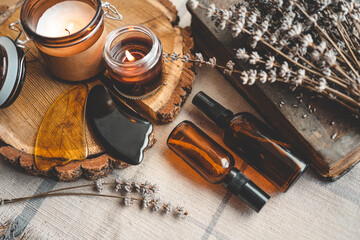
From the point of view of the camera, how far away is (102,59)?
2.44 feet

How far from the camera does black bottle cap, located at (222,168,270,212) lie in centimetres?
69

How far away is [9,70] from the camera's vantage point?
672 millimetres

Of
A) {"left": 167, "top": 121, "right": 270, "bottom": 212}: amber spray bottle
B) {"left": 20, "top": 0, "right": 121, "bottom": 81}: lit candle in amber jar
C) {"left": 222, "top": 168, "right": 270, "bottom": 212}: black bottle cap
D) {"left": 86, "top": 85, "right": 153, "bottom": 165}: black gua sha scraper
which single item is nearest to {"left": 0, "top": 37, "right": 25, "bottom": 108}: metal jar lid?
{"left": 20, "top": 0, "right": 121, "bottom": 81}: lit candle in amber jar

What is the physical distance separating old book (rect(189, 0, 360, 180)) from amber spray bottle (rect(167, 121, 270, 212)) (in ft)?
0.45

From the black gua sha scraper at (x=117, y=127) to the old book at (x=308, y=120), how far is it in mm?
262

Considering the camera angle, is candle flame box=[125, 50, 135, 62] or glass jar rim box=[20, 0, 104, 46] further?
candle flame box=[125, 50, 135, 62]

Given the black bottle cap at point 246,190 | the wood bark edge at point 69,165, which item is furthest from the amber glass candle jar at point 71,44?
the black bottle cap at point 246,190

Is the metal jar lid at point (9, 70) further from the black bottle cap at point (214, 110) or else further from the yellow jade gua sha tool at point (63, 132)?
the black bottle cap at point (214, 110)

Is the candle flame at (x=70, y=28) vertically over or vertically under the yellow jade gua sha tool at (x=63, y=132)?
over

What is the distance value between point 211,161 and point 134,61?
0.92ft

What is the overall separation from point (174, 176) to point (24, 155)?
343mm

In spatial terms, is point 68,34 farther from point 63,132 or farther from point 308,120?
point 308,120

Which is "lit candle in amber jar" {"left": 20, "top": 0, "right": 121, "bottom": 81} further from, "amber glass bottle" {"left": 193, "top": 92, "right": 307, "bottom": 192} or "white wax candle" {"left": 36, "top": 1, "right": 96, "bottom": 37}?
"amber glass bottle" {"left": 193, "top": 92, "right": 307, "bottom": 192}

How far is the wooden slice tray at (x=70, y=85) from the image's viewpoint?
2.35 ft
